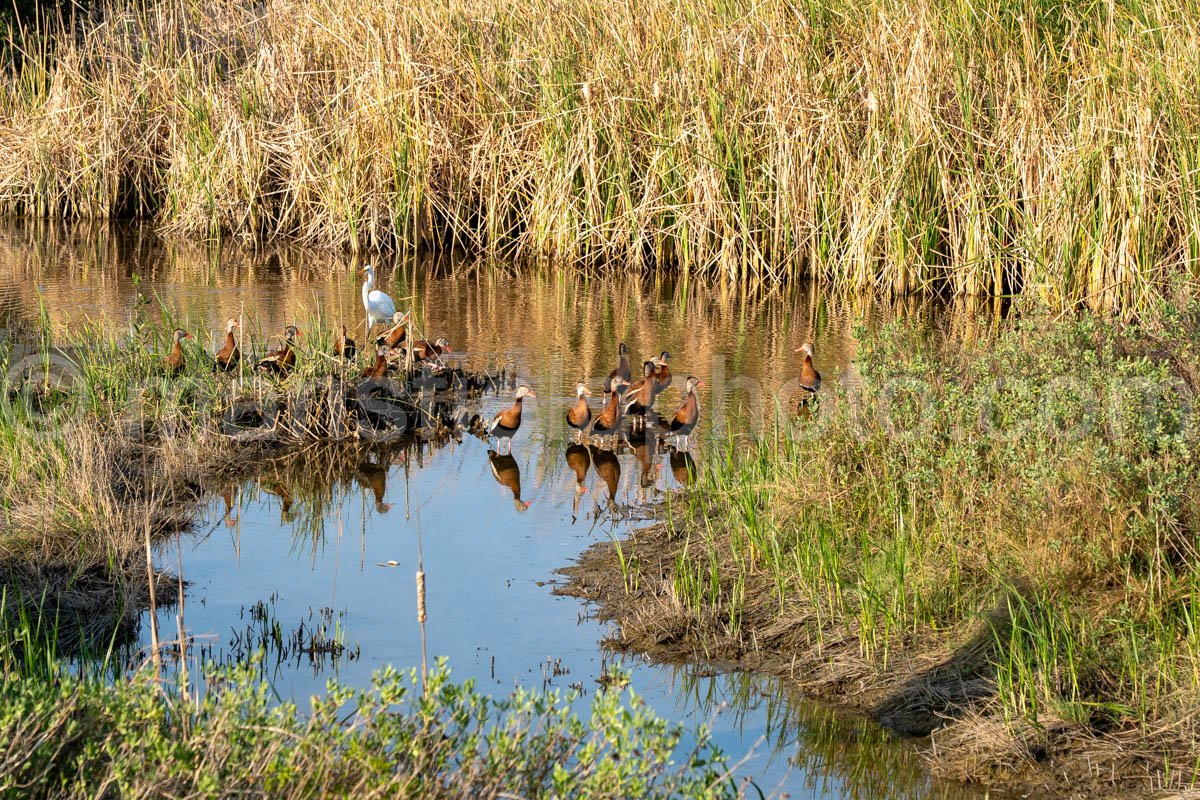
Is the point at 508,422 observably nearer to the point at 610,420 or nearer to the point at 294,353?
the point at 610,420

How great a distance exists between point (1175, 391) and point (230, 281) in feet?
33.6

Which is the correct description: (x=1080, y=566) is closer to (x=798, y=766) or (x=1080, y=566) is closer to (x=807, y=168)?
(x=798, y=766)

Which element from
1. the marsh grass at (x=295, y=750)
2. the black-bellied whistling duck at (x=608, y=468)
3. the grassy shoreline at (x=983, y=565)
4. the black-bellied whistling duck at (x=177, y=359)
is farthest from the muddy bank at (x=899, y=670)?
the black-bellied whistling duck at (x=177, y=359)

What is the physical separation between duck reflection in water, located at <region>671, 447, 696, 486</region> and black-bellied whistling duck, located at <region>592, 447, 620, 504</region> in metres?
0.35

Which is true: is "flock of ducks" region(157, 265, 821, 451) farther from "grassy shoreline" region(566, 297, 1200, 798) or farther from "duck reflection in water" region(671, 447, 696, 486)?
"grassy shoreline" region(566, 297, 1200, 798)

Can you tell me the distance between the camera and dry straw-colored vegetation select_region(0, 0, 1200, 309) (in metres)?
11.3

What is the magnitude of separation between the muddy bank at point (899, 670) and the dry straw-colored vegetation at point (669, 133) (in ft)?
18.4

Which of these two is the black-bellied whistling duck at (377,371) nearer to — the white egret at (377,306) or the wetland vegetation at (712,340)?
the wetland vegetation at (712,340)

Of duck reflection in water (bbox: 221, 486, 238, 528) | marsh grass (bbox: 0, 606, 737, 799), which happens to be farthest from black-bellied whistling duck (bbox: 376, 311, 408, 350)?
marsh grass (bbox: 0, 606, 737, 799)

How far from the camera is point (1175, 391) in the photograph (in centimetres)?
640

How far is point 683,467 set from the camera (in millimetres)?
8578

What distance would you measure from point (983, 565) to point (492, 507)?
3.03 m

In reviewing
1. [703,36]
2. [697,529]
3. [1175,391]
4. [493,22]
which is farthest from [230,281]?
[1175,391]

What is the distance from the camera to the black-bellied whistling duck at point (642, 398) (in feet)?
30.4
